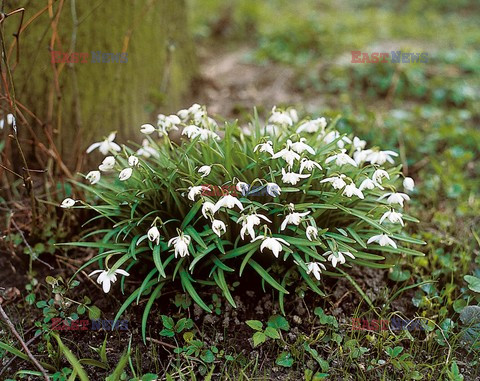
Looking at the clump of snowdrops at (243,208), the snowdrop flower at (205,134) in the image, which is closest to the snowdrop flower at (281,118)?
the clump of snowdrops at (243,208)

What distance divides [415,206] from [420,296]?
891 mm

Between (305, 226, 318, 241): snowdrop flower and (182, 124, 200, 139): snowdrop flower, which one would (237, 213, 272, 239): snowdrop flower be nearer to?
(305, 226, 318, 241): snowdrop flower

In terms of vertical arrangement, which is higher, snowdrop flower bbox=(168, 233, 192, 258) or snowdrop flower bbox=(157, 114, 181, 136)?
snowdrop flower bbox=(157, 114, 181, 136)

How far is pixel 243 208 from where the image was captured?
2062mm

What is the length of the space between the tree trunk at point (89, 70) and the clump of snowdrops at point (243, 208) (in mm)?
729

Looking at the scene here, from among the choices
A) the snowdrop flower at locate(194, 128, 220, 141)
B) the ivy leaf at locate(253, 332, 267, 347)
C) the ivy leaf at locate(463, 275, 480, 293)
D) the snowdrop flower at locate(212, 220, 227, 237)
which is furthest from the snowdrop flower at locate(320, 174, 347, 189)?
the ivy leaf at locate(463, 275, 480, 293)

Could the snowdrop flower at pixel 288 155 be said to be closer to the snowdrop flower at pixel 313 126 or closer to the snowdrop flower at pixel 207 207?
the snowdrop flower at pixel 207 207

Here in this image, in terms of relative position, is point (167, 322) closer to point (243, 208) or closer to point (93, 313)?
point (93, 313)

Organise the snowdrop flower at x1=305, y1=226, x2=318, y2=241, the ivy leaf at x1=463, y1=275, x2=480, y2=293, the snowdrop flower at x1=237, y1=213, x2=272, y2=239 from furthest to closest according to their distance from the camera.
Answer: the ivy leaf at x1=463, y1=275, x2=480, y2=293
the snowdrop flower at x1=305, y1=226, x2=318, y2=241
the snowdrop flower at x1=237, y1=213, x2=272, y2=239

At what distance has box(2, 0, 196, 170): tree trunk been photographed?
2867 millimetres

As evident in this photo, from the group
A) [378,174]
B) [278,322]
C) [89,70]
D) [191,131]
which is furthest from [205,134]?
[89,70]

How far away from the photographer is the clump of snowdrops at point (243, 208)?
2068 millimetres

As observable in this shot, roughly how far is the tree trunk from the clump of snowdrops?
2.39 feet

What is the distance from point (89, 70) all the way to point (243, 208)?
173 centimetres
